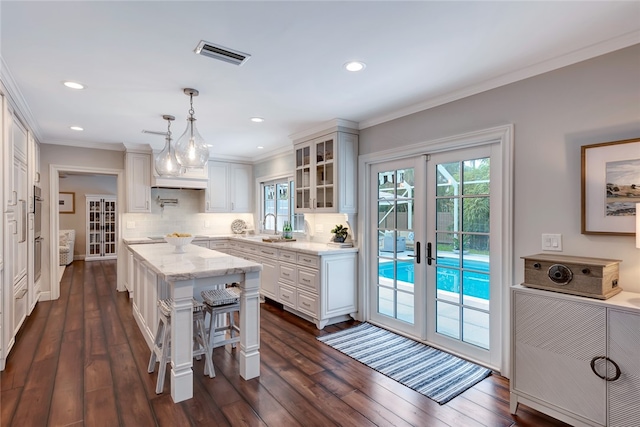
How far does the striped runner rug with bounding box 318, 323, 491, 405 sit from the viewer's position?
2525 millimetres

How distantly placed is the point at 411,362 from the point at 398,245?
47.0 inches

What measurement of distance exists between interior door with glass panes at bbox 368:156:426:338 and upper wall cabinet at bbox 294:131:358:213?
0.27 meters

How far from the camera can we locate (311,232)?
16.5ft

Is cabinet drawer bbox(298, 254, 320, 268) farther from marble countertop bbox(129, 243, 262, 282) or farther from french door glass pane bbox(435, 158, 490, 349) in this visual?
french door glass pane bbox(435, 158, 490, 349)

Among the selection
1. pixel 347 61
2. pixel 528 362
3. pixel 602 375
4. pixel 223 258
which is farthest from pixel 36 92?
pixel 602 375

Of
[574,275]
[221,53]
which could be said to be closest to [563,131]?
[574,275]

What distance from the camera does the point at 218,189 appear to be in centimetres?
615

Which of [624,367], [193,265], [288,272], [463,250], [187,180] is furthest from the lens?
[187,180]

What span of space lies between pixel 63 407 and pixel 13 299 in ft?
5.04

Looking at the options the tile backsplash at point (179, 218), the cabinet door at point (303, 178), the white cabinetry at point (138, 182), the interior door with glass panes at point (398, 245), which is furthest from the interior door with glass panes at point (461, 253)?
Result: the white cabinetry at point (138, 182)

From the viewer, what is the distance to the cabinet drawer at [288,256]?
4.21 m

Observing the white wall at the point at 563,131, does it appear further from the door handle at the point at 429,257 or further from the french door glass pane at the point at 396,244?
the french door glass pane at the point at 396,244

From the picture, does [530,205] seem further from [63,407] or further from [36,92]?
[36,92]

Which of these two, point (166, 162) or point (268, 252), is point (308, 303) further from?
point (166, 162)
